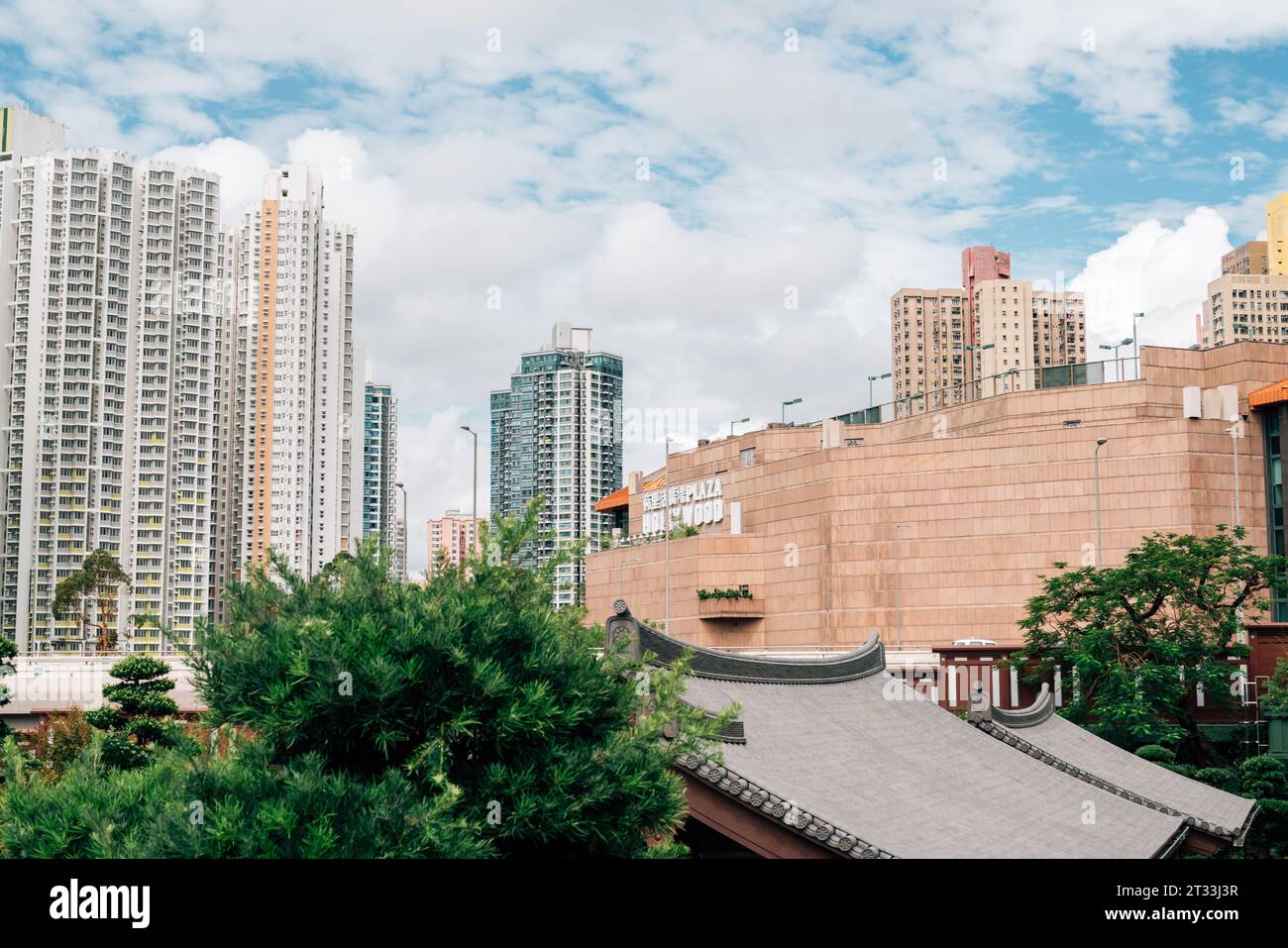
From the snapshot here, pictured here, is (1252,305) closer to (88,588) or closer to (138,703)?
(88,588)

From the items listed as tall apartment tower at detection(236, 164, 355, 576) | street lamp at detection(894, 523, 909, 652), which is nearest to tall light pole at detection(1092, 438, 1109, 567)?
street lamp at detection(894, 523, 909, 652)

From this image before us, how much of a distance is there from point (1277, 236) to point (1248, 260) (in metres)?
19.5

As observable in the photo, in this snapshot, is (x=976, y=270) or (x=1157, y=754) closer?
(x=1157, y=754)

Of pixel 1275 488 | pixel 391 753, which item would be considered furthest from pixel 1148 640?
pixel 391 753

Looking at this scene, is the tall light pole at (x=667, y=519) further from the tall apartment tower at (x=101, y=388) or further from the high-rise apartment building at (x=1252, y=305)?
the high-rise apartment building at (x=1252, y=305)

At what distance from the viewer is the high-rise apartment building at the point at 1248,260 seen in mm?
136375

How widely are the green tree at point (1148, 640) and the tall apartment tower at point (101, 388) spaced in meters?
74.0

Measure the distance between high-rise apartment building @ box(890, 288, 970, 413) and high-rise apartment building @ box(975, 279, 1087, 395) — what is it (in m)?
7.27

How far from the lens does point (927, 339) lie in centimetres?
14888

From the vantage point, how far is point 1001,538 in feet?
232

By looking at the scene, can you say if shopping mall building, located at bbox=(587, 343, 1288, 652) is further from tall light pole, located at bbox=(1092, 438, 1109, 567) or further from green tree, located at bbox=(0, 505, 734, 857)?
green tree, located at bbox=(0, 505, 734, 857)

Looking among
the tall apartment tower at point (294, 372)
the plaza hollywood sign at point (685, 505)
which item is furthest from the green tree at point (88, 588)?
the plaza hollywood sign at point (685, 505)
